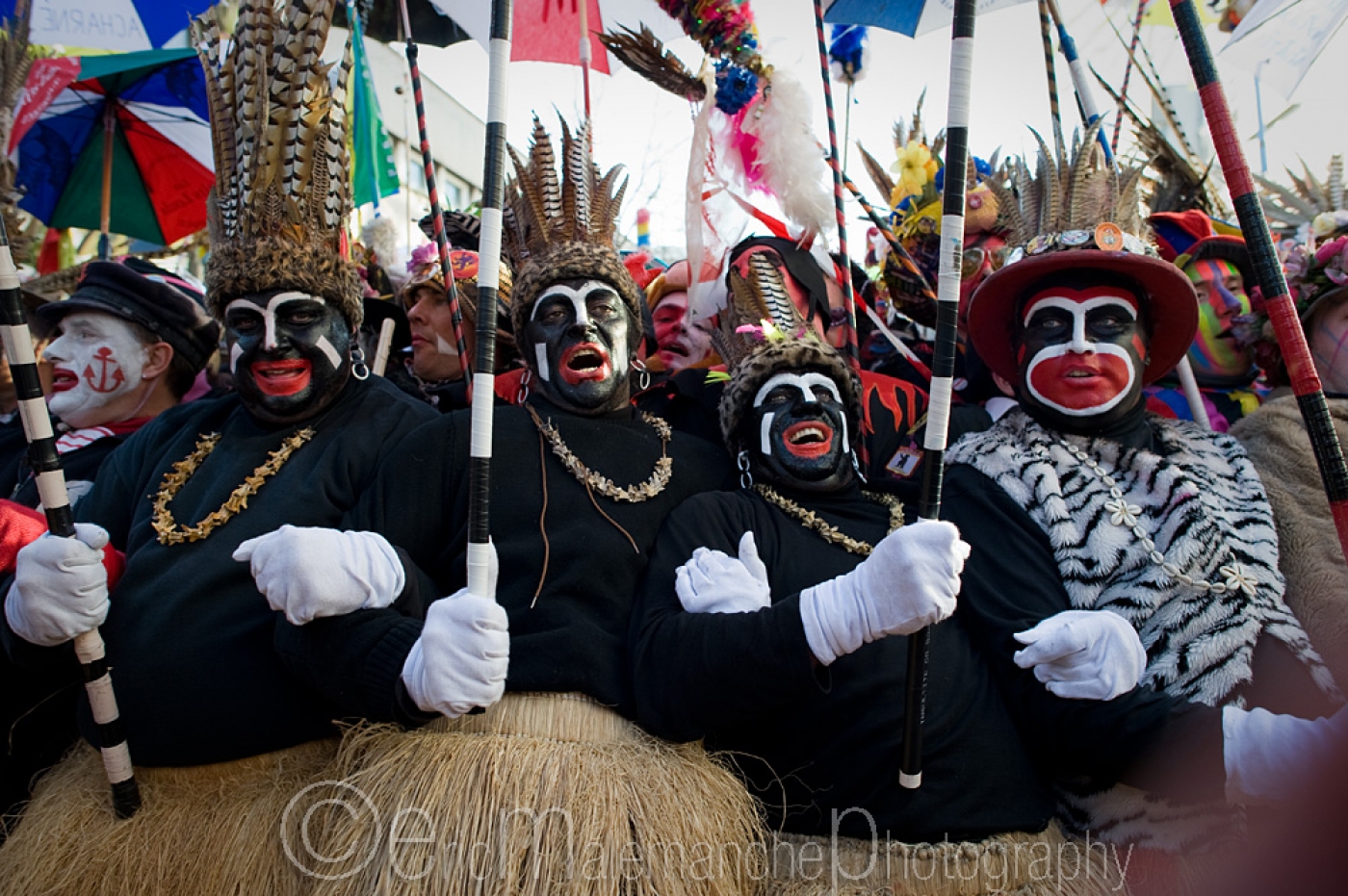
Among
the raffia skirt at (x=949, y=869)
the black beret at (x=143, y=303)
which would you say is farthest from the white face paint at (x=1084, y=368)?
the black beret at (x=143, y=303)

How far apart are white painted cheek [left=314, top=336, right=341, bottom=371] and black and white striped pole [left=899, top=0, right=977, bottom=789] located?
1.95 meters

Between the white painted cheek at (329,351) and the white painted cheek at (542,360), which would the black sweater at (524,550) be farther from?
the white painted cheek at (329,351)

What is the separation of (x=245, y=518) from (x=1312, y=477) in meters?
3.30

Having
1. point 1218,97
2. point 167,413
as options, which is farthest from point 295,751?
point 1218,97

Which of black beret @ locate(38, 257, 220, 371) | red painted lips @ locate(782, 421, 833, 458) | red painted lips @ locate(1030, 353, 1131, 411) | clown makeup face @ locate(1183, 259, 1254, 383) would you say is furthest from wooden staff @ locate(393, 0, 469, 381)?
clown makeup face @ locate(1183, 259, 1254, 383)

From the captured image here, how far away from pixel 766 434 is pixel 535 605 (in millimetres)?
925

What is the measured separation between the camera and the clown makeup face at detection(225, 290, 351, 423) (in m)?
2.88

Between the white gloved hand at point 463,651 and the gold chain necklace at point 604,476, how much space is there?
789 millimetres

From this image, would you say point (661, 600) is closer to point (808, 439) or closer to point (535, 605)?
point (535, 605)

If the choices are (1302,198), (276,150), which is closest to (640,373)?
(276,150)

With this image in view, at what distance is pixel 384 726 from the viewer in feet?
7.66

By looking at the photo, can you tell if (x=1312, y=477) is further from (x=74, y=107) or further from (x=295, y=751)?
A: (x=74, y=107)

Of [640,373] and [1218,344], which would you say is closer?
[640,373]

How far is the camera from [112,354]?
3568 millimetres
